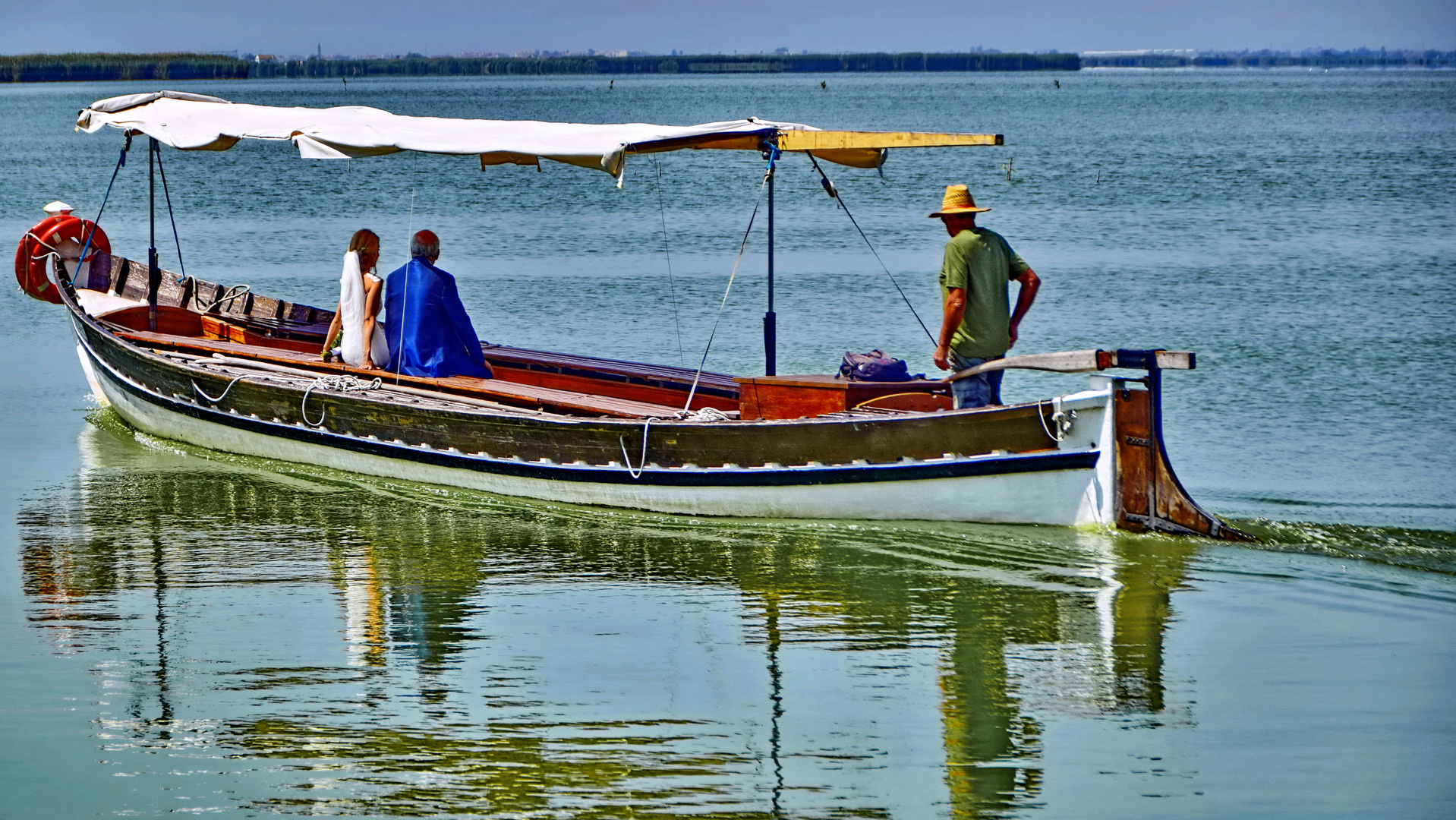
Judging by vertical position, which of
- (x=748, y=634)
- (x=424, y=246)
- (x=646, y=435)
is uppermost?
(x=424, y=246)

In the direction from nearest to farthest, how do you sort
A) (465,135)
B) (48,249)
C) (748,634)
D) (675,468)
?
(748,634), (675,468), (465,135), (48,249)

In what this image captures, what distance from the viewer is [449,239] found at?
32.1 metres

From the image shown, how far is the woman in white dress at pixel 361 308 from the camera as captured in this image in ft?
38.5

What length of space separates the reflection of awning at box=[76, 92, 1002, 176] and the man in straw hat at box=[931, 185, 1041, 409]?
52 centimetres

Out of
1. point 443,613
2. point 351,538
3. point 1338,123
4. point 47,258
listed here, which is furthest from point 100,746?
point 1338,123

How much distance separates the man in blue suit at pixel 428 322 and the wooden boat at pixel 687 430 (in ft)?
0.55

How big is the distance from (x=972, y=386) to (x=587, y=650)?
9.88 feet

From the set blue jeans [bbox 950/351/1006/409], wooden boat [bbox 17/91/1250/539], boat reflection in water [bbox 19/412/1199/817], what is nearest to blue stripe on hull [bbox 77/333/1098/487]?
wooden boat [bbox 17/91/1250/539]

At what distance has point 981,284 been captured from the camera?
9.16m

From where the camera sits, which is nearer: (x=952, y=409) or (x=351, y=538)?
(x=952, y=409)

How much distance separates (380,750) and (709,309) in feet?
49.8

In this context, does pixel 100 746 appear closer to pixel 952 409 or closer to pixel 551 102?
pixel 952 409

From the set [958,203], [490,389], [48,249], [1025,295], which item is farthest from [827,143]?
[48,249]

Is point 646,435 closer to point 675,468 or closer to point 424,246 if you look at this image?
point 675,468
